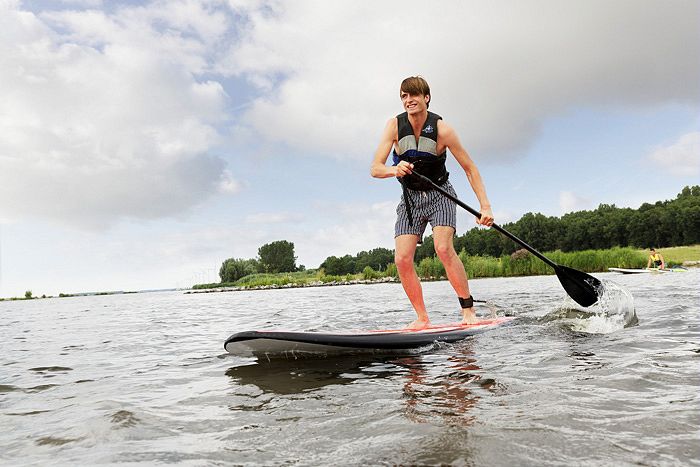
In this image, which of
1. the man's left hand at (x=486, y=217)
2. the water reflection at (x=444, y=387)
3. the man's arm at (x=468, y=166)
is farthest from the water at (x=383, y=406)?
the man's arm at (x=468, y=166)

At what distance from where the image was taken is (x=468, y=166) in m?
5.88

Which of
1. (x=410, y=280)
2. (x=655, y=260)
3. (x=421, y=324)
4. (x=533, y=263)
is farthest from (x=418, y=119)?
(x=533, y=263)

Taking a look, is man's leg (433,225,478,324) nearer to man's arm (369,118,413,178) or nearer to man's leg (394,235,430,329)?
man's leg (394,235,430,329)

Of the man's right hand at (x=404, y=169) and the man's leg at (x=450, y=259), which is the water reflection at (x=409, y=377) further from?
the man's right hand at (x=404, y=169)

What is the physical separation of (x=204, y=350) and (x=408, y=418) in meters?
3.80

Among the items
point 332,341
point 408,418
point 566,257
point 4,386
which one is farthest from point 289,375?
point 566,257

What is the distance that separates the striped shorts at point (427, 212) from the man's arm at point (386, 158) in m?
0.48

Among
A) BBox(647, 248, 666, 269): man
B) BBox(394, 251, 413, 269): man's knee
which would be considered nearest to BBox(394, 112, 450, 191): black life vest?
BBox(394, 251, 413, 269): man's knee

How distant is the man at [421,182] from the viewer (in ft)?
18.4

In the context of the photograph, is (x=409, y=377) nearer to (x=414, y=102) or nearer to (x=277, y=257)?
(x=414, y=102)

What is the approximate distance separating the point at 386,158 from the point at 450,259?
1.39 metres

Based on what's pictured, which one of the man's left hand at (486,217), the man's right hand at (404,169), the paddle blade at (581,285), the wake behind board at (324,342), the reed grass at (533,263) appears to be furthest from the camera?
the reed grass at (533,263)

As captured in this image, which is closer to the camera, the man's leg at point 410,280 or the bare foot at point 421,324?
the bare foot at point 421,324

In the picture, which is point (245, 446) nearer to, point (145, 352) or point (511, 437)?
point (511, 437)
